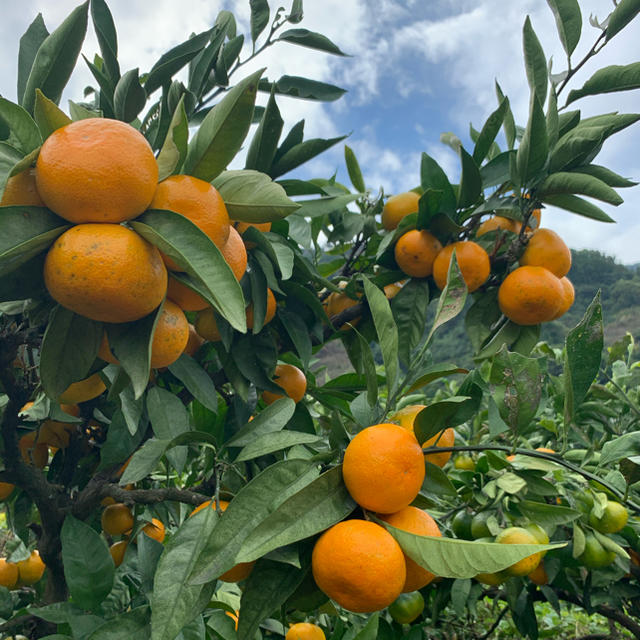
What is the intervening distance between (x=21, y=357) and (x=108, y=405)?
0.17m

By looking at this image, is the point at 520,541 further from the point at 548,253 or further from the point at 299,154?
the point at 299,154

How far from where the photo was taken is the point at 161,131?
78 cm

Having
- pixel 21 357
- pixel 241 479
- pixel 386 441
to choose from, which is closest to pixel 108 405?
pixel 21 357

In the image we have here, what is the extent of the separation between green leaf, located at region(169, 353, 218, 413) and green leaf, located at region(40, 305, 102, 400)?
15 centimetres

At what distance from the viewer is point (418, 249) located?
976mm

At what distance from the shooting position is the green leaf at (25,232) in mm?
481

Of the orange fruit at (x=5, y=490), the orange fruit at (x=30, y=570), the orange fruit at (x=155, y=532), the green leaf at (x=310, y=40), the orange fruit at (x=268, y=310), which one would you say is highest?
the green leaf at (x=310, y=40)

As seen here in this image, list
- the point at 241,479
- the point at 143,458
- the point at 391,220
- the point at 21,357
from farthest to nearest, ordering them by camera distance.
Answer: the point at 391,220
the point at 21,357
the point at 241,479
the point at 143,458

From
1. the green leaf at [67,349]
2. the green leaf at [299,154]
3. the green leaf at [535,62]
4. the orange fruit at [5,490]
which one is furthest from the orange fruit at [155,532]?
the green leaf at [535,62]

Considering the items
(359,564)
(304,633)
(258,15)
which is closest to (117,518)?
(304,633)

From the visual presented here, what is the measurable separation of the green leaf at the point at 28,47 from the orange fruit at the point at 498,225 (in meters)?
0.80

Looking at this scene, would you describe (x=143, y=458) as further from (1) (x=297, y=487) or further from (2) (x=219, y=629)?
(2) (x=219, y=629)

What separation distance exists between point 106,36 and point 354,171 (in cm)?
66

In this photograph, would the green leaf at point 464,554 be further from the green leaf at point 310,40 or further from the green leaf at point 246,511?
the green leaf at point 310,40
